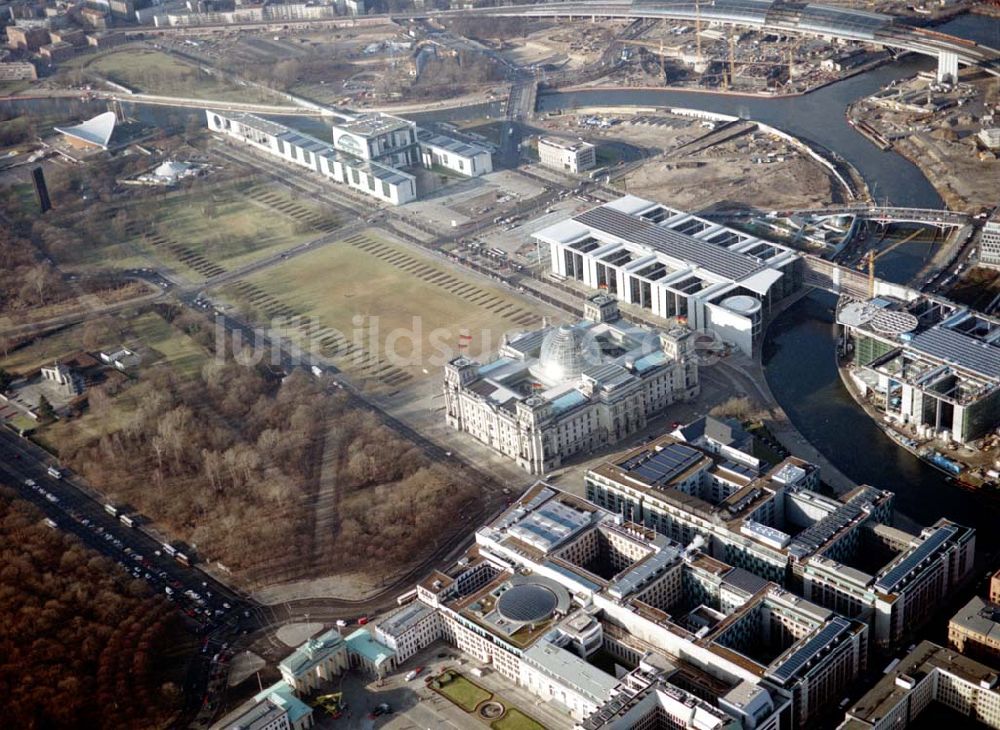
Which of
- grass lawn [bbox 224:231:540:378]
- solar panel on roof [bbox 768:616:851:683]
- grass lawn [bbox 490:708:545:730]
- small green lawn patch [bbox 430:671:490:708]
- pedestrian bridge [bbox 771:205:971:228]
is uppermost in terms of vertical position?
pedestrian bridge [bbox 771:205:971:228]

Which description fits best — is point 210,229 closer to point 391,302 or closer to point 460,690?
point 391,302

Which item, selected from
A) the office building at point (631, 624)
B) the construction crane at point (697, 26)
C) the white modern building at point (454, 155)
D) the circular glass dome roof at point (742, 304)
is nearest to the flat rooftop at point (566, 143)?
the white modern building at point (454, 155)

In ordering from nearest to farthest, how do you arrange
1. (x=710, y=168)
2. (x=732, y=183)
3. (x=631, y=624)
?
(x=631, y=624)
(x=732, y=183)
(x=710, y=168)

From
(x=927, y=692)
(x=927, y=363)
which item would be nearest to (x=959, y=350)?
(x=927, y=363)

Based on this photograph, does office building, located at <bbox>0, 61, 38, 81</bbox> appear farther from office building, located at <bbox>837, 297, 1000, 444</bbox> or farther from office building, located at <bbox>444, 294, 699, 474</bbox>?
office building, located at <bbox>837, 297, 1000, 444</bbox>

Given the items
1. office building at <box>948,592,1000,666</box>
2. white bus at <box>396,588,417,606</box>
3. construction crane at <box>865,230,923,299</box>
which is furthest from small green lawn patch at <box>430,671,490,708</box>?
construction crane at <box>865,230,923,299</box>

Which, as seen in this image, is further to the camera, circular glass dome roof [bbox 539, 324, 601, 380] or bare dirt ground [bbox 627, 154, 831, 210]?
bare dirt ground [bbox 627, 154, 831, 210]

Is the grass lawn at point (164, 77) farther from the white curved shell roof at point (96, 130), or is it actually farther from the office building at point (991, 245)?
the office building at point (991, 245)
